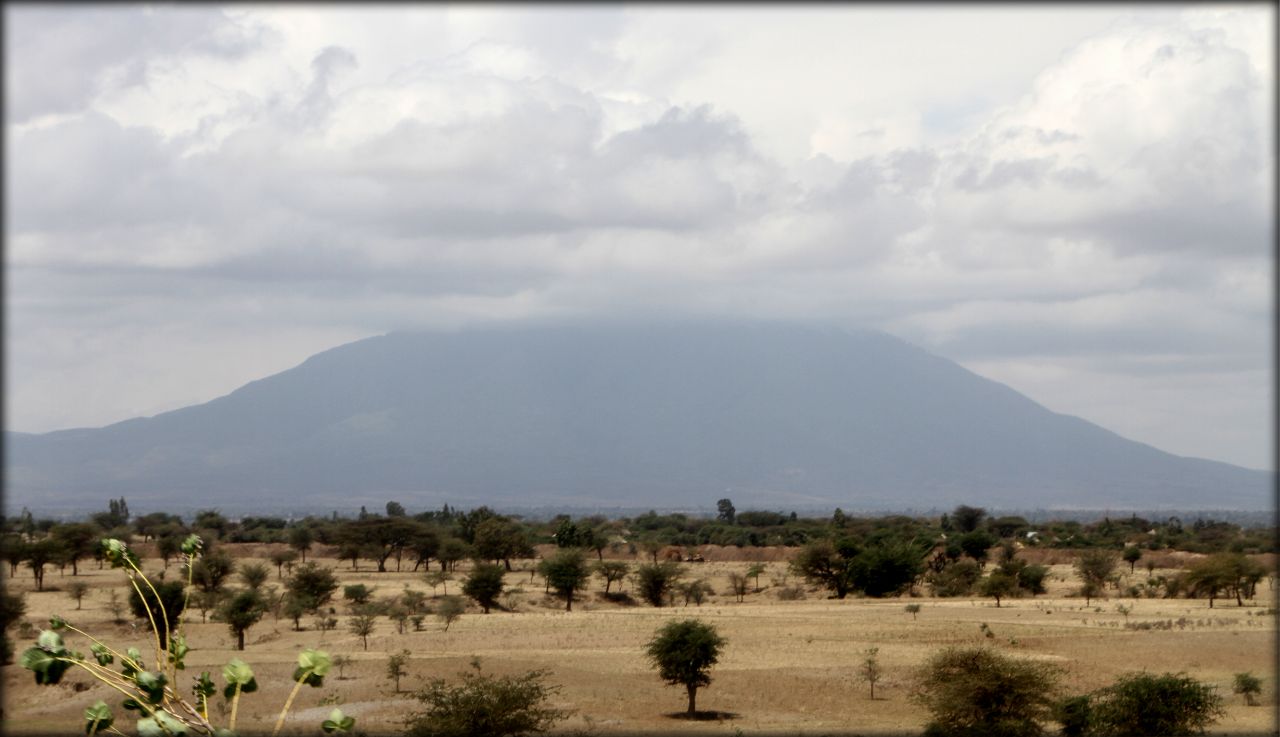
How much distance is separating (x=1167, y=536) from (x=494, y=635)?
8566cm

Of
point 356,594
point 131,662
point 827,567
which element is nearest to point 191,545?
point 131,662

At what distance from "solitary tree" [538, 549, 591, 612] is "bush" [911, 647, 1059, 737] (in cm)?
3930

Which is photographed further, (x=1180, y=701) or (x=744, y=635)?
(x=744, y=635)

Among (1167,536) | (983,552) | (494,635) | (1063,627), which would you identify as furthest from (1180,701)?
(1167,536)

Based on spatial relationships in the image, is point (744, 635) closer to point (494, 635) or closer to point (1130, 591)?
point (494, 635)

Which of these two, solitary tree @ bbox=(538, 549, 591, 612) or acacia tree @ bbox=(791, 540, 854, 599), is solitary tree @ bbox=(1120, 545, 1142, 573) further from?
solitary tree @ bbox=(538, 549, 591, 612)

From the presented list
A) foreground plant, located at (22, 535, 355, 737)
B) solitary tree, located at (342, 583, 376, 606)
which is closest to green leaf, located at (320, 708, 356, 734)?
foreground plant, located at (22, 535, 355, 737)

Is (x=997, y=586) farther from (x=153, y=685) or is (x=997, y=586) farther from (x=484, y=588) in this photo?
(x=153, y=685)

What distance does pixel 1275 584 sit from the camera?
251ft

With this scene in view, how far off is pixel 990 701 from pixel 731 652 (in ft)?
58.3

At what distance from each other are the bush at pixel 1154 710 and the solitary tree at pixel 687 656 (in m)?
13.3

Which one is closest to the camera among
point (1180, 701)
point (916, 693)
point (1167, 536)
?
point (1180, 701)

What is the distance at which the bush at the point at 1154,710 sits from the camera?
3222cm

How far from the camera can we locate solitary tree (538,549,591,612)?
238ft
